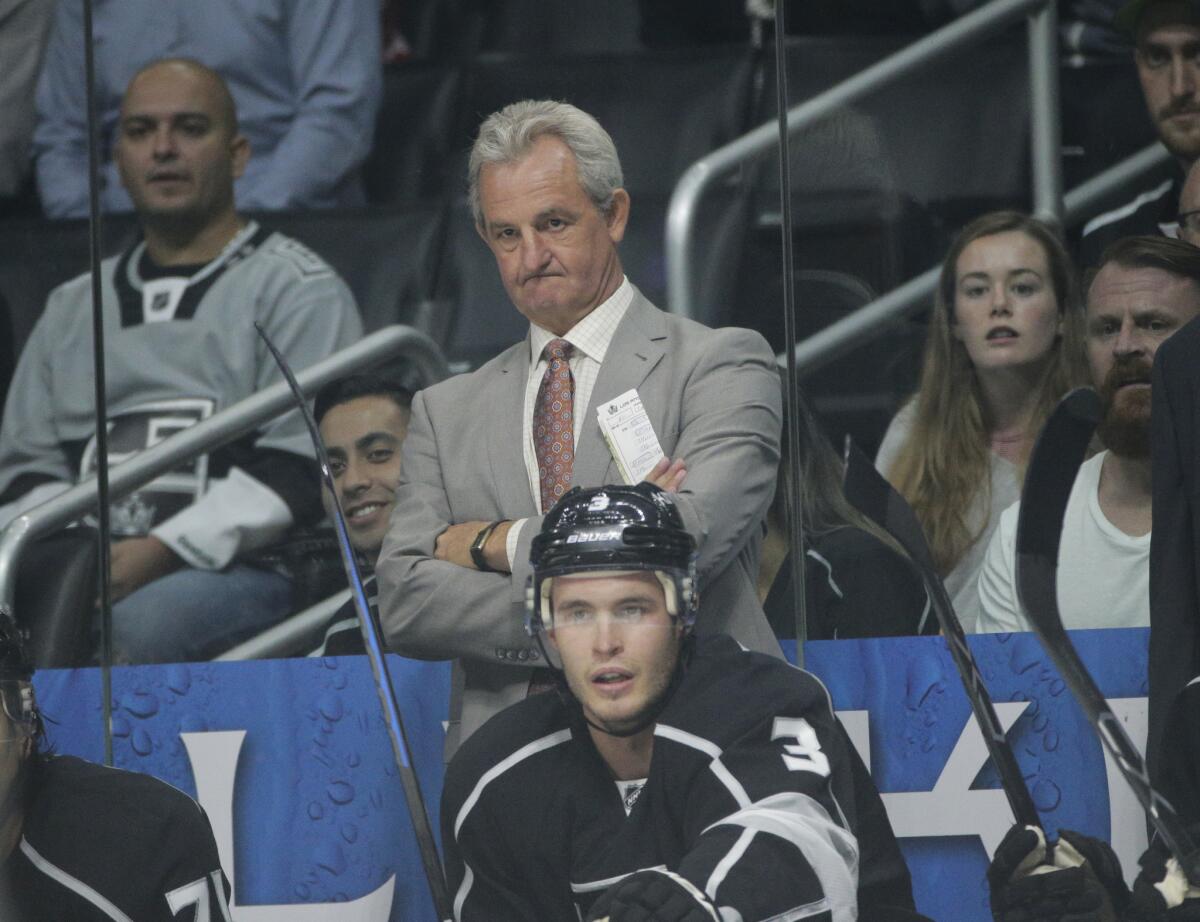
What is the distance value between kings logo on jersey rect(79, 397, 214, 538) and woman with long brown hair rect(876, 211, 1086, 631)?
37.5 inches

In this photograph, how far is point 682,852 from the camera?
199 centimetres

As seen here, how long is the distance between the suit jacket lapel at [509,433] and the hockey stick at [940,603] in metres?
0.44

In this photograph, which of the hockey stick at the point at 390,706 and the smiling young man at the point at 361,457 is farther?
the smiling young man at the point at 361,457

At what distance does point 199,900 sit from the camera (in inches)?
84.1

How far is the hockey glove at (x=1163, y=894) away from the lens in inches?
79.6

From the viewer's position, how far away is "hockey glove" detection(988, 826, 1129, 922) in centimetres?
210

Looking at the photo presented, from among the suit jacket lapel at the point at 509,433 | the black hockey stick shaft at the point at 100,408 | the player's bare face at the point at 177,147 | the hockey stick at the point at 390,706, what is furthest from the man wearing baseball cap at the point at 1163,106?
the black hockey stick shaft at the point at 100,408

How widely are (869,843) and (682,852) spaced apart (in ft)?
0.75

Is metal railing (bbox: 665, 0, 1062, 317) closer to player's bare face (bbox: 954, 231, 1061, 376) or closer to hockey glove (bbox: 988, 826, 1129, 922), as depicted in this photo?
player's bare face (bbox: 954, 231, 1061, 376)

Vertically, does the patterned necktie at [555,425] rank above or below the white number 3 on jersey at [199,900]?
above

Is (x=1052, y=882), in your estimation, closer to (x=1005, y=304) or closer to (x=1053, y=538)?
(x=1053, y=538)

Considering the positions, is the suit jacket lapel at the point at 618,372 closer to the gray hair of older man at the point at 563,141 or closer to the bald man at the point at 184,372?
the gray hair of older man at the point at 563,141

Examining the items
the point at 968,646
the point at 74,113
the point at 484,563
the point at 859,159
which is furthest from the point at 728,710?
the point at 74,113

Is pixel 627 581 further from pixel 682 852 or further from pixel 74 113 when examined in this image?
pixel 74 113
